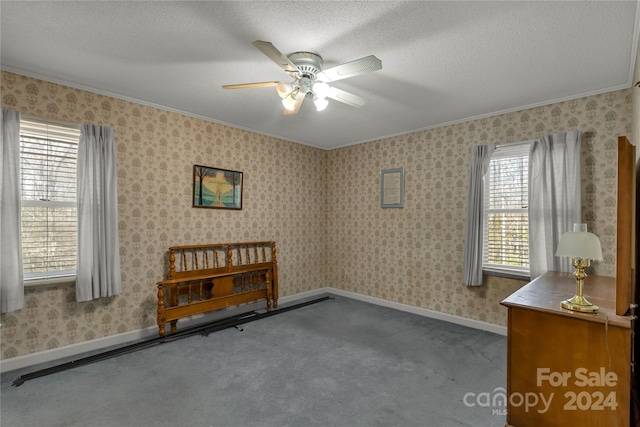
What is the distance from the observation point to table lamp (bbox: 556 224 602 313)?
1.63m

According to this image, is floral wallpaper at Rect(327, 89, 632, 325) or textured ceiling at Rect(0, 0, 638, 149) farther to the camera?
floral wallpaper at Rect(327, 89, 632, 325)

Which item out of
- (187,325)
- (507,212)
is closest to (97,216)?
(187,325)

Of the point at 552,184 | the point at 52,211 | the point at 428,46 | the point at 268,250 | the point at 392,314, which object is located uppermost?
the point at 428,46

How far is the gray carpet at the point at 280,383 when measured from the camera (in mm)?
2066

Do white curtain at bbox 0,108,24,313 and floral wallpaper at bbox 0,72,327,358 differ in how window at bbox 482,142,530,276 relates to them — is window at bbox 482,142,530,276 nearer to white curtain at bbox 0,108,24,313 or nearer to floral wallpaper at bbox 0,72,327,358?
floral wallpaper at bbox 0,72,327,358

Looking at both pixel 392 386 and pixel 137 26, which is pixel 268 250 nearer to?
pixel 392 386

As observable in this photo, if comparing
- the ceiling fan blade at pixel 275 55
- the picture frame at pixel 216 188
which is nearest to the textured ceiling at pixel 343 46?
the ceiling fan blade at pixel 275 55

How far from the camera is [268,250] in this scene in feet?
15.6

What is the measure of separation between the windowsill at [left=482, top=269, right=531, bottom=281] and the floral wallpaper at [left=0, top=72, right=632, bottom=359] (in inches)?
3.5

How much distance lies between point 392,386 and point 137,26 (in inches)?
125

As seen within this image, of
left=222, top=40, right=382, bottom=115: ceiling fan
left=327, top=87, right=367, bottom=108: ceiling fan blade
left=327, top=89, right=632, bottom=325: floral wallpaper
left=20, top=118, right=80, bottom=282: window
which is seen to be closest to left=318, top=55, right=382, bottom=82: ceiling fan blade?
left=222, top=40, right=382, bottom=115: ceiling fan

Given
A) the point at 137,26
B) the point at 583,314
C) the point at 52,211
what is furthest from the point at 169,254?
the point at 583,314

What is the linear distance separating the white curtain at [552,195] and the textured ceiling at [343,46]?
0.52 metres

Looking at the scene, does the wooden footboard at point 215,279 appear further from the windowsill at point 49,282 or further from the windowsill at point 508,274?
the windowsill at point 508,274
